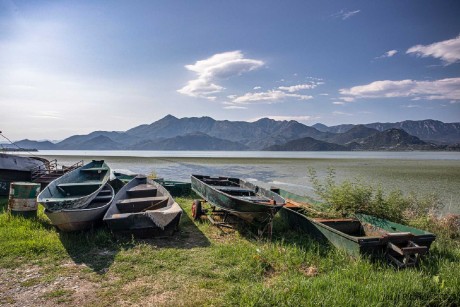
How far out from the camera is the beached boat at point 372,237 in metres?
5.88

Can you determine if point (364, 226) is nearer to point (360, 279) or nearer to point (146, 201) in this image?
point (360, 279)

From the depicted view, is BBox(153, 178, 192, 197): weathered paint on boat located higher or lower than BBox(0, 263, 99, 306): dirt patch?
higher

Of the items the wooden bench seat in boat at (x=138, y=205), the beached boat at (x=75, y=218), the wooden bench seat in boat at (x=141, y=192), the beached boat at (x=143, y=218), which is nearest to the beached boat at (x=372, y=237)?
the beached boat at (x=143, y=218)

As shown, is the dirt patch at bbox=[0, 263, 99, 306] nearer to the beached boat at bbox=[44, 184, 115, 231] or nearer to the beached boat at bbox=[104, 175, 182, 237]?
the beached boat at bbox=[44, 184, 115, 231]

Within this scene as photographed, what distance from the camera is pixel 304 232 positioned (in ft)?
27.4

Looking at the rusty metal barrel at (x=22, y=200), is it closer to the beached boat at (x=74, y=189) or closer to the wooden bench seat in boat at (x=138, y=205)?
the beached boat at (x=74, y=189)

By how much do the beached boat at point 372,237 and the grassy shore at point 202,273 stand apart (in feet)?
0.80

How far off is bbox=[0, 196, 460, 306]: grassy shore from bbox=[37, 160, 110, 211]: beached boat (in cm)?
86

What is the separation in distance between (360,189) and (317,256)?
4035mm

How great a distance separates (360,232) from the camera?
8125 mm

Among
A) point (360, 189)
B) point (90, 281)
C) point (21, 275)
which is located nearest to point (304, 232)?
point (360, 189)

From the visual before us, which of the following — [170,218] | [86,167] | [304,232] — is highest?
[86,167]

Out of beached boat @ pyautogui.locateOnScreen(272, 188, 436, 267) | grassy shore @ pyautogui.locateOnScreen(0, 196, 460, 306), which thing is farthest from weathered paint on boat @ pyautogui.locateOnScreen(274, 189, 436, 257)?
grassy shore @ pyautogui.locateOnScreen(0, 196, 460, 306)

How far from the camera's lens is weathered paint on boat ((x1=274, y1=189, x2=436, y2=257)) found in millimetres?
5984
